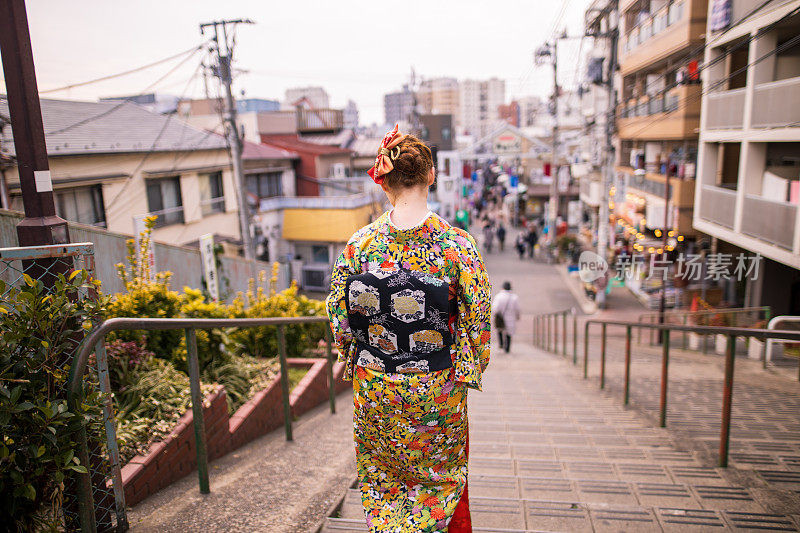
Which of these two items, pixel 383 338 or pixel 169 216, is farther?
pixel 169 216

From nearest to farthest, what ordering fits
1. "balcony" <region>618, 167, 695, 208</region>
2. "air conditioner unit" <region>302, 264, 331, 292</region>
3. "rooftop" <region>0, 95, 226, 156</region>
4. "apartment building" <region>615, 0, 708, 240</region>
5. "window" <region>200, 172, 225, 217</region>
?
"rooftop" <region>0, 95, 226, 156</region>
"apartment building" <region>615, 0, 708, 240</region>
"balcony" <region>618, 167, 695, 208</region>
"window" <region>200, 172, 225, 217</region>
"air conditioner unit" <region>302, 264, 331, 292</region>

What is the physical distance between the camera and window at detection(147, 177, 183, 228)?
12.7 meters

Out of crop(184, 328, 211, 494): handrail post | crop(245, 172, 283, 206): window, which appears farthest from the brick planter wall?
crop(245, 172, 283, 206): window

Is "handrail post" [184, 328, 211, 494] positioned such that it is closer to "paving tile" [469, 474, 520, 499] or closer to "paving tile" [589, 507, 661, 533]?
"paving tile" [469, 474, 520, 499]

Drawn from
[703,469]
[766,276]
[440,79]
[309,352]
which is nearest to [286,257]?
[309,352]

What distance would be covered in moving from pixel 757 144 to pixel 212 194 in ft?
42.6

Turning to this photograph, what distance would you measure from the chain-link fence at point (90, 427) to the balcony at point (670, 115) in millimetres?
A: 14534

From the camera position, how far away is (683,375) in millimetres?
7992

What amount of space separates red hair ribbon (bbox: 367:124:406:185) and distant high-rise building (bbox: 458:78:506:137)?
131 metres

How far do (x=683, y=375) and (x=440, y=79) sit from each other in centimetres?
12625

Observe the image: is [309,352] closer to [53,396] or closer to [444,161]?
[53,396]

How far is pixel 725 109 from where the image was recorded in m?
10.5

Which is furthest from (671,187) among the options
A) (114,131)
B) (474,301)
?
(474,301)

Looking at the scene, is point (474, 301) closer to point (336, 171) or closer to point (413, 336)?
point (413, 336)
